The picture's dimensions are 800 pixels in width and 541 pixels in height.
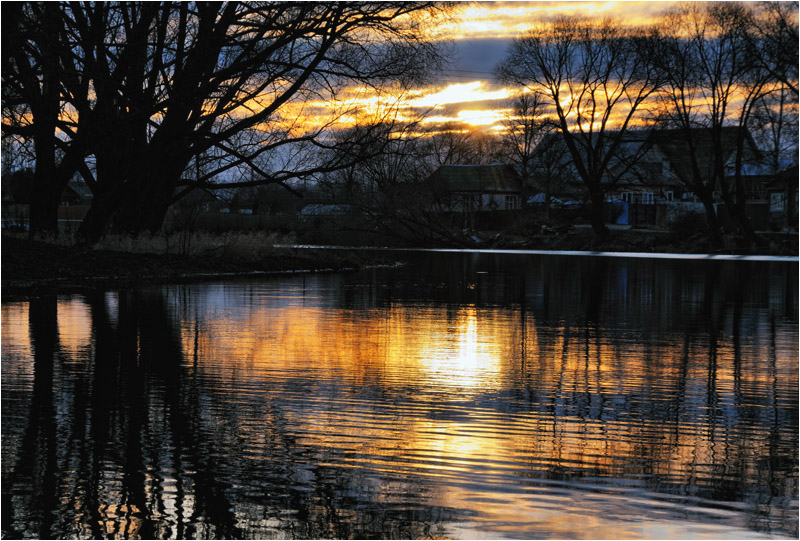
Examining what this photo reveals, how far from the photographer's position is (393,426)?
802cm

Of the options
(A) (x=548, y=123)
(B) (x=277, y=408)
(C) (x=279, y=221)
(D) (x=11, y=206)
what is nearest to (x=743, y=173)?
(A) (x=548, y=123)

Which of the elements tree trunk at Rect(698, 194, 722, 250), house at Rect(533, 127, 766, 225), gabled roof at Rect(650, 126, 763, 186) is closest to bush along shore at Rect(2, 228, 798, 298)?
tree trunk at Rect(698, 194, 722, 250)

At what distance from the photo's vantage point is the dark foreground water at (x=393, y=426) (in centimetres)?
568

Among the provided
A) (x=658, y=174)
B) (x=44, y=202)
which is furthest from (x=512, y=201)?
(x=44, y=202)

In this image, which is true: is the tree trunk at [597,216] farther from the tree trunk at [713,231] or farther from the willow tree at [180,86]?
the willow tree at [180,86]

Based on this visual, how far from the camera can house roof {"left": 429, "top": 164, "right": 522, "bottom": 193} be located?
105 m

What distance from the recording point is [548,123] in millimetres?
67562

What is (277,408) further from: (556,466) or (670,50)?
(670,50)

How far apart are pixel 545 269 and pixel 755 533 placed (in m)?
31.8

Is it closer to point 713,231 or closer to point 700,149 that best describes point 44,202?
point 713,231

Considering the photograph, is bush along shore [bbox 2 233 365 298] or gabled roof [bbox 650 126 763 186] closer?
bush along shore [bbox 2 233 365 298]

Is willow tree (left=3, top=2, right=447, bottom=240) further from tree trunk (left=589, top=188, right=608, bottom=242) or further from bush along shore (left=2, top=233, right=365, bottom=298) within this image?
tree trunk (left=589, top=188, right=608, bottom=242)

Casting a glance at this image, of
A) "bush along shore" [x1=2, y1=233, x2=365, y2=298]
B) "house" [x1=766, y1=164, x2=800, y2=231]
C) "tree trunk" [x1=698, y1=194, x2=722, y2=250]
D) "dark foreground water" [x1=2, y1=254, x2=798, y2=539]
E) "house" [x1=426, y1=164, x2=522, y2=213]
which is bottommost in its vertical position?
"dark foreground water" [x1=2, y1=254, x2=798, y2=539]

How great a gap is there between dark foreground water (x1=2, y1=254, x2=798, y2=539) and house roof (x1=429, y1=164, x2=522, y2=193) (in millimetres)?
87961
